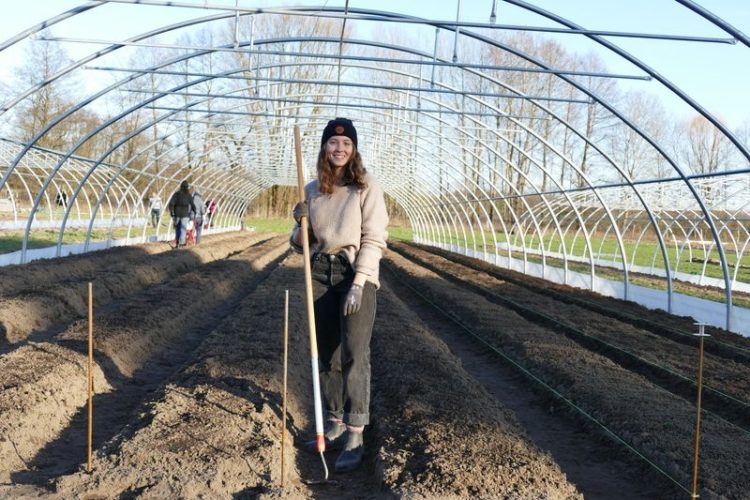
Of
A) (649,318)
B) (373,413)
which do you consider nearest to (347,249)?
(373,413)

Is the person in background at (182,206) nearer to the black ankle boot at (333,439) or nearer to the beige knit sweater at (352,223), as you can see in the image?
the black ankle boot at (333,439)

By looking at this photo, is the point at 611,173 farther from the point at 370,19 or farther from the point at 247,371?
the point at 247,371

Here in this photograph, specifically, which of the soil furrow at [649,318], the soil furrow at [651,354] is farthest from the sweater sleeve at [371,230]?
the soil furrow at [649,318]

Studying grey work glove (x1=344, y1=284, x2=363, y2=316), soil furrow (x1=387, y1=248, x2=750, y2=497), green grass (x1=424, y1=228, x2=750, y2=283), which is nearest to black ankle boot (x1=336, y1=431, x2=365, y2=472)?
grey work glove (x1=344, y1=284, x2=363, y2=316)

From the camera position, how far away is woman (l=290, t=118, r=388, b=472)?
437cm

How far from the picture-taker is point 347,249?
173 inches

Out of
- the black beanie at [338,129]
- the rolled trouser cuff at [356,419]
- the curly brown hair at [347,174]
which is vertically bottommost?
the rolled trouser cuff at [356,419]

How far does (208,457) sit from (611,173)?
39.5 meters

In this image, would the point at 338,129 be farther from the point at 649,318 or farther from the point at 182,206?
the point at 182,206

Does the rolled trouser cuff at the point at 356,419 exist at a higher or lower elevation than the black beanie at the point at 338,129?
lower

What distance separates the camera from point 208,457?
4.17 m

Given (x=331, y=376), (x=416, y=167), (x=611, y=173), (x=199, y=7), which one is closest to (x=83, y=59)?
(x=199, y=7)

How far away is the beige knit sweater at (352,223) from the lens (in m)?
4.36

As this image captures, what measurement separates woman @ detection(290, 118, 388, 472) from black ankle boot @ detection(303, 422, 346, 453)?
0.15m
